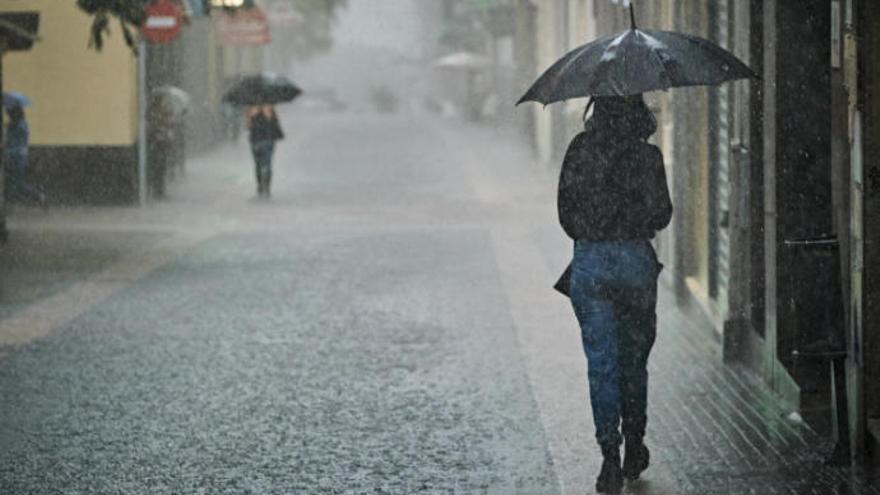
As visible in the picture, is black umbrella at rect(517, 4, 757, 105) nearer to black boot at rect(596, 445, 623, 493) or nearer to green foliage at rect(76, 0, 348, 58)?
black boot at rect(596, 445, 623, 493)

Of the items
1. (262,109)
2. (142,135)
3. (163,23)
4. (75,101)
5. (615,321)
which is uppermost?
(163,23)

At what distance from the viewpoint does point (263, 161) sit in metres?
25.3

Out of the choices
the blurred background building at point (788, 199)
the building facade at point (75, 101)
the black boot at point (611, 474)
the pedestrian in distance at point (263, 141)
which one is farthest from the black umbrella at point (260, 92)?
the black boot at point (611, 474)

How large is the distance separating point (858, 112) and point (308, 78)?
12565cm

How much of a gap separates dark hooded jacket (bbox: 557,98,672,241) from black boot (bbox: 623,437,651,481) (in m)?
0.86

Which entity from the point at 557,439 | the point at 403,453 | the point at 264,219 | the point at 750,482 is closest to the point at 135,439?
the point at 403,453

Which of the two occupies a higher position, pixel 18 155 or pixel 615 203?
pixel 18 155

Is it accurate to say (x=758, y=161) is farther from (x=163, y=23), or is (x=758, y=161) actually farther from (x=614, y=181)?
(x=163, y=23)

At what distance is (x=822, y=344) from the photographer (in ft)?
25.6

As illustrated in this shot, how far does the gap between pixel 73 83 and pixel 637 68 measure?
1826 cm

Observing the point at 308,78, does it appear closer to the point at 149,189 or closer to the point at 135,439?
the point at 149,189

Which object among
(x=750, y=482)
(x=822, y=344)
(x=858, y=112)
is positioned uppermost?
(x=858, y=112)

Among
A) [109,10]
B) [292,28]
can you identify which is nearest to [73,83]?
[109,10]

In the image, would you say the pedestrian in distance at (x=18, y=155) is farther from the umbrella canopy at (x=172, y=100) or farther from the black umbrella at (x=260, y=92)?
the black umbrella at (x=260, y=92)
